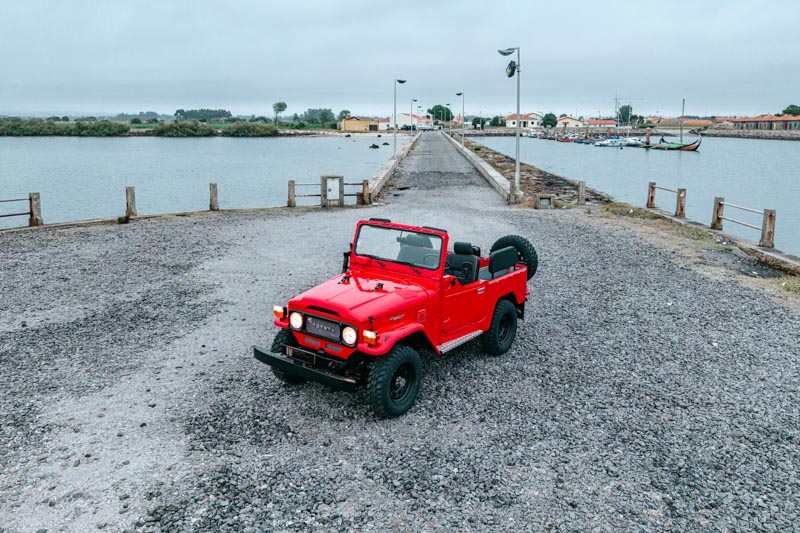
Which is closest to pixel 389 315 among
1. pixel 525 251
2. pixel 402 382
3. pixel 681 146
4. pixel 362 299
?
pixel 362 299

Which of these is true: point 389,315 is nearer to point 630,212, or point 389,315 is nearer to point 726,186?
point 630,212

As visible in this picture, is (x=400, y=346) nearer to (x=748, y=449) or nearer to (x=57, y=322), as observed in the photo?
(x=748, y=449)

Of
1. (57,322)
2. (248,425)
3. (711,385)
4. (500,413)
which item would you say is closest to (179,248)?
(57,322)

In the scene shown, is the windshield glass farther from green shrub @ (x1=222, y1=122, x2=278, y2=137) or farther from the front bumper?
green shrub @ (x1=222, y1=122, x2=278, y2=137)

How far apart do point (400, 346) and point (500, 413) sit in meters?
1.45

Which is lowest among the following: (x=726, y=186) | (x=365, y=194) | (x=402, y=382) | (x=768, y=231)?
(x=402, y=382)

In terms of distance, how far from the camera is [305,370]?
21.1ft

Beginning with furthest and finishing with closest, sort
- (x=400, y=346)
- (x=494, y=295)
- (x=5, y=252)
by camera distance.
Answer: (x=5, y=252), (x=494, y=295), (x=400, y=346)

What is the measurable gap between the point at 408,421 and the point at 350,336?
1.24 meters

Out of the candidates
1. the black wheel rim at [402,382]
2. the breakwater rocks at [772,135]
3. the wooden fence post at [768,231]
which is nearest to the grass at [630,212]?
the wooden fence post at [768,231]

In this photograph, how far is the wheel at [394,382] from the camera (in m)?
6.32

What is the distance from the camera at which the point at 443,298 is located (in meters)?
7.22

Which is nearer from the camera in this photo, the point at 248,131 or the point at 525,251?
the point at 525,251

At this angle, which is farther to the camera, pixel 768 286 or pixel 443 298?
pixel 768 286
